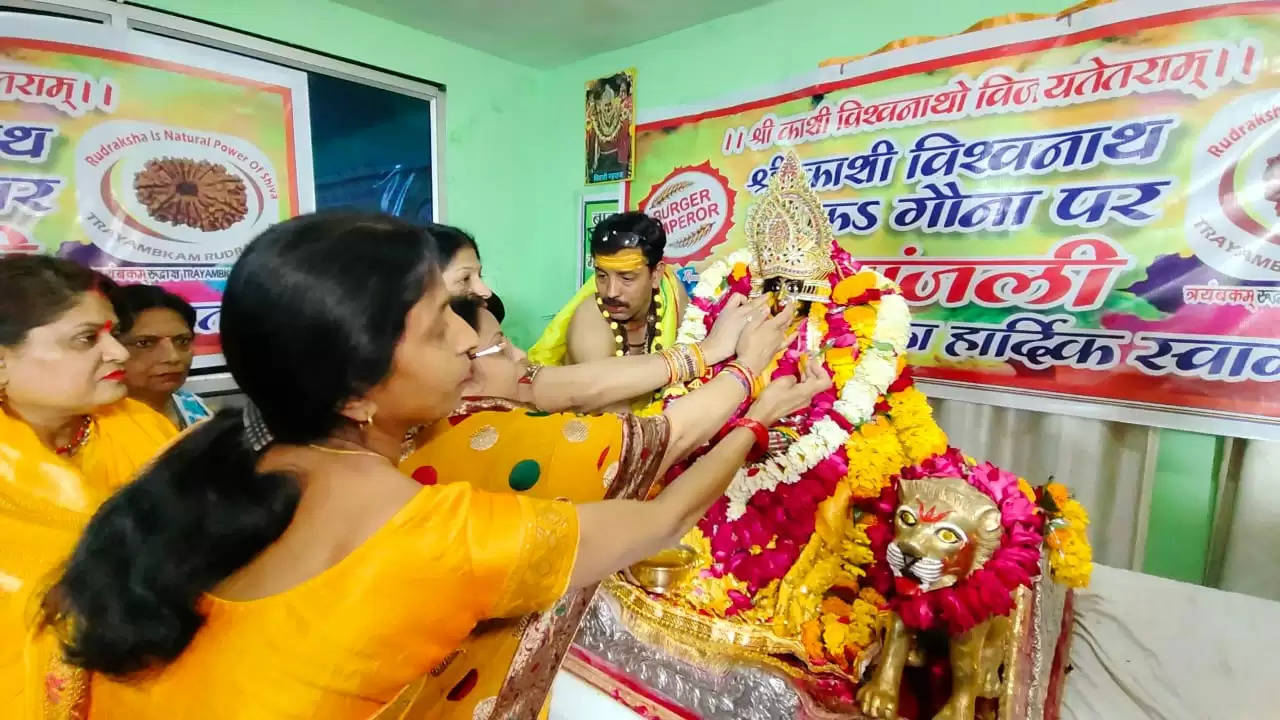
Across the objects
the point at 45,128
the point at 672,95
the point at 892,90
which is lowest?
the point at 45,128

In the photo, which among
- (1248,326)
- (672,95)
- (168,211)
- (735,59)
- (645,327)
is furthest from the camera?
(672,95)

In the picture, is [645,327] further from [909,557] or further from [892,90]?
[892,90]

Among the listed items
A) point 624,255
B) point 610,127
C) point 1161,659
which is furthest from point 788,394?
point 610,127

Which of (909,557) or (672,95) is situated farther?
(672,95)

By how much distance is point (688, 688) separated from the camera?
167 cm

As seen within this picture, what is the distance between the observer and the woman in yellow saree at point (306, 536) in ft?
2.37

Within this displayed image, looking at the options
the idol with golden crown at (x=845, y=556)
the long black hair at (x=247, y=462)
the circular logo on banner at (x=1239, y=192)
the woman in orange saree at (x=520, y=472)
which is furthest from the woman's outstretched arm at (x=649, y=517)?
the circular logo on banner at (x=1239, y=192)

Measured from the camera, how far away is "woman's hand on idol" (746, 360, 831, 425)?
144 centimetres

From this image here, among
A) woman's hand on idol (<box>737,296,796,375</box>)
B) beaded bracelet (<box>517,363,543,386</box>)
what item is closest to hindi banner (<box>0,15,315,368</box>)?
beaded bracelet (<box>517,363,543,386</box>)

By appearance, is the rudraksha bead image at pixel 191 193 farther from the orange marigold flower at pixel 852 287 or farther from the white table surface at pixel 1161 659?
the orange marigold flower at pixel 852 287

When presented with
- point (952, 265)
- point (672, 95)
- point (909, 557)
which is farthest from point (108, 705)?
point (672, 95)

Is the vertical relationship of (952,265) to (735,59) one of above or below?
below

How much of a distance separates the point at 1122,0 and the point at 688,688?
2593 millimetres

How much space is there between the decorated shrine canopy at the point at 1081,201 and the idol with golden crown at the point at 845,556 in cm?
86
